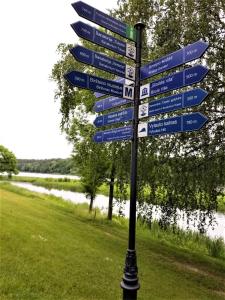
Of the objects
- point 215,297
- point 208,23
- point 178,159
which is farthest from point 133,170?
point 215,297

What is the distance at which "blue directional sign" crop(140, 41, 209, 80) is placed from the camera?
5.21 meters

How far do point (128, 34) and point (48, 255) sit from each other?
6.17 metres

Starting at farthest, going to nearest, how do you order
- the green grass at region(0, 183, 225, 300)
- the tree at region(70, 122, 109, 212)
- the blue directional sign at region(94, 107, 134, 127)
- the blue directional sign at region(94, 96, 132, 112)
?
the tree at region(70, 122, 109, 212), the green grass at region(0, 183, 225, 300), the blue directional sign at region(94, 96, 132, 112), the blue directional sign at region(94, 107, 134, 127)

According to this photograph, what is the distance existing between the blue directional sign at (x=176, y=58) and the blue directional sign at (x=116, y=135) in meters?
0.93

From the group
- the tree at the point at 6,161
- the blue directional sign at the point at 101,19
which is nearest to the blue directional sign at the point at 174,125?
the blue directional sign at the point at 101,19

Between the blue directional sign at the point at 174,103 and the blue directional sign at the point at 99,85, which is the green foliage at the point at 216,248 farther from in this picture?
the blue directional sign at the point at 99,85

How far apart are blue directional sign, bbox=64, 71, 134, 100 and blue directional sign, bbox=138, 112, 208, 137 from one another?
59cm

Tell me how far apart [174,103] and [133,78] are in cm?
92

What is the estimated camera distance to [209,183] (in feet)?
31.3

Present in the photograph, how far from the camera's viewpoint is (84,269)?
900 centimetres

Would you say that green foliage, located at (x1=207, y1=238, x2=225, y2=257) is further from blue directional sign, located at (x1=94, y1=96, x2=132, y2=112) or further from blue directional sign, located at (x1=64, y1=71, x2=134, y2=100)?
blue directional sign, located at (x1=64, y1=71, x2=134, y2=100)

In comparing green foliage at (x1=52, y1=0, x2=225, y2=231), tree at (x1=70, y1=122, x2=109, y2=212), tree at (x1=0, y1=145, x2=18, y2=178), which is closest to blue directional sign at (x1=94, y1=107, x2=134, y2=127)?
green foliage at (x1=52, y1=0, x2=225, y2=231)

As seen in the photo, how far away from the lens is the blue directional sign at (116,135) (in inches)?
234

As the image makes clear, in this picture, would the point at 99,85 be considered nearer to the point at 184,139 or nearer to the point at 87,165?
the point at 184,139
